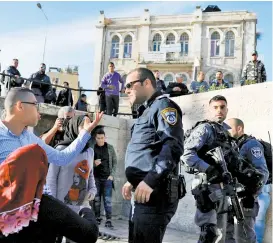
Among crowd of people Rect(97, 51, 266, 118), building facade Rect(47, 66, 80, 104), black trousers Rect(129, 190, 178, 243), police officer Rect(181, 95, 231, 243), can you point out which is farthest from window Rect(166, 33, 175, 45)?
black trousers Rect(129, 190, 178, 243)

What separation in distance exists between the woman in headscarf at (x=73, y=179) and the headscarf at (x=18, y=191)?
58.9 inches

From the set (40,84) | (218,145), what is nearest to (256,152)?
(218,145)

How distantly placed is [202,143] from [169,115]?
4.00 ft

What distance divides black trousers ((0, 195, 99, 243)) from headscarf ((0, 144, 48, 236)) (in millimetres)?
59

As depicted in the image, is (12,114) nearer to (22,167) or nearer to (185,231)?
(22,167)

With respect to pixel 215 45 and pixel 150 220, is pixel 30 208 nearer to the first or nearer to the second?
pixel 150 220

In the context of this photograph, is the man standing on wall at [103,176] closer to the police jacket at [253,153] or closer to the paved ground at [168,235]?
the paved ground at [168,235]

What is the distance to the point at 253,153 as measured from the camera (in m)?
4.75

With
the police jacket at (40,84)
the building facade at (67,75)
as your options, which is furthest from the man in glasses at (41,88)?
the building facade at (67,75)

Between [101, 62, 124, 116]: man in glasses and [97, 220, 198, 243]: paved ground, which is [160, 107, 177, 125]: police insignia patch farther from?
[101, 62, 124, 116]: man in glasses

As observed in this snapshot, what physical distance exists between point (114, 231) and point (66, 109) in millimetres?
3124

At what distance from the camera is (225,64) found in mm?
36656

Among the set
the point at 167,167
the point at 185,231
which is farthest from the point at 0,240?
the point at 185,231

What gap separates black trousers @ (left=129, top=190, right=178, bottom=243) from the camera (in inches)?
112
